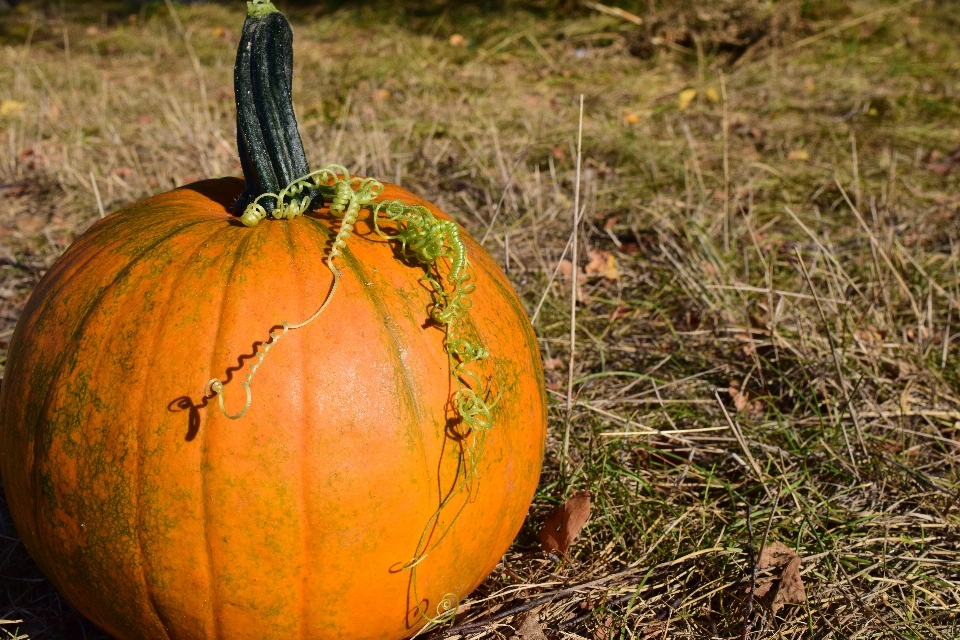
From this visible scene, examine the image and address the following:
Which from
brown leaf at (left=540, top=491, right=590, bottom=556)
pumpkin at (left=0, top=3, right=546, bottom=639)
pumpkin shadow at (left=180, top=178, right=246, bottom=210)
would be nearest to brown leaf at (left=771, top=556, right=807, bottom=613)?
brown leaf at (left=540, top=491, right=590, bottom=556)

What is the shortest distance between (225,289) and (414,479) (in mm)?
565

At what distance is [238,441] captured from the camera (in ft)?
5.35

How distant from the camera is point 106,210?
14.4 ft

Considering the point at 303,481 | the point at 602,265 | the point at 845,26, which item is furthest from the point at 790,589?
the point at 845,26

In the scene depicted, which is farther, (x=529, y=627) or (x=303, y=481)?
(x=529, y=627)

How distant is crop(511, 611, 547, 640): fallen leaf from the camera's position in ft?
6.88

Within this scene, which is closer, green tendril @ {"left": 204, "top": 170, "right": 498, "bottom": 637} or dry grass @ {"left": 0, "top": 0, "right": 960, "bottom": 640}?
green tendril @ {"left": 204, "top": 170, "right": 498, "bottom": 637}

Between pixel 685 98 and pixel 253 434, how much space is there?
17.7 ft

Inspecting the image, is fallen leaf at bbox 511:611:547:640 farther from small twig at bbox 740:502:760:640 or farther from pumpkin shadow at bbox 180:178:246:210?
pumpkin shadow at bbox 180:178:246:210

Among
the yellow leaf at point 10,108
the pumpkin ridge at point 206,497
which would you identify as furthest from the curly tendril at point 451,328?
the yellow leaf at point 10,108

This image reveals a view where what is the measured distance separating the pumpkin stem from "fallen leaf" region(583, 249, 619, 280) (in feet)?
6.96

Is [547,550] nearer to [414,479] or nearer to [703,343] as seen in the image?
[414,479]

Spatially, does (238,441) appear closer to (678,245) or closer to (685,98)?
(678,245)

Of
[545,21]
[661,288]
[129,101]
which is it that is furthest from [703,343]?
[545,21]
